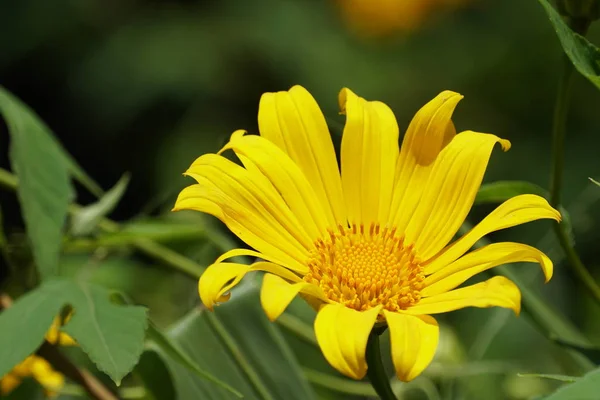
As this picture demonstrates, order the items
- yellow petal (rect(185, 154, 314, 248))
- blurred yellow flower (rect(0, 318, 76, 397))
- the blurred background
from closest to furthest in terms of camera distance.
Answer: yellow petal (rect(185, 154, 314, 248))
blurred yellow flower (rect(0, 318, 76, 397))
the blurred background

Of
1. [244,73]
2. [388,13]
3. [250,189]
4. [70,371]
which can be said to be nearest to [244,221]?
[250,189]

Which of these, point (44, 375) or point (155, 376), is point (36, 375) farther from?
point (155, 376)

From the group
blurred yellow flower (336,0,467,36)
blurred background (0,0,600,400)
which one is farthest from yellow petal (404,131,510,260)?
blurred yellow flower (336,0,467,36)

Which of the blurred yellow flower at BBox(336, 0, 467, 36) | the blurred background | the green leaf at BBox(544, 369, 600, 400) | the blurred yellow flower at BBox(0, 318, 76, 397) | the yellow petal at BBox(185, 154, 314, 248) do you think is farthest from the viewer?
the blurred yellow flower at BBox(336, 0, 467, 36)

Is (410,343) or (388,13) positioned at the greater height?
(410,343)

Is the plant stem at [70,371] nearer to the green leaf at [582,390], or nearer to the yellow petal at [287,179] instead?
the yellow petal at [287,179]

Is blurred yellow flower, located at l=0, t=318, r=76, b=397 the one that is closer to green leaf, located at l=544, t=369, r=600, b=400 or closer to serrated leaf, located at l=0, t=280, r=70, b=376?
serrated leaf, located at l=0, t=280, r=70, b=376
